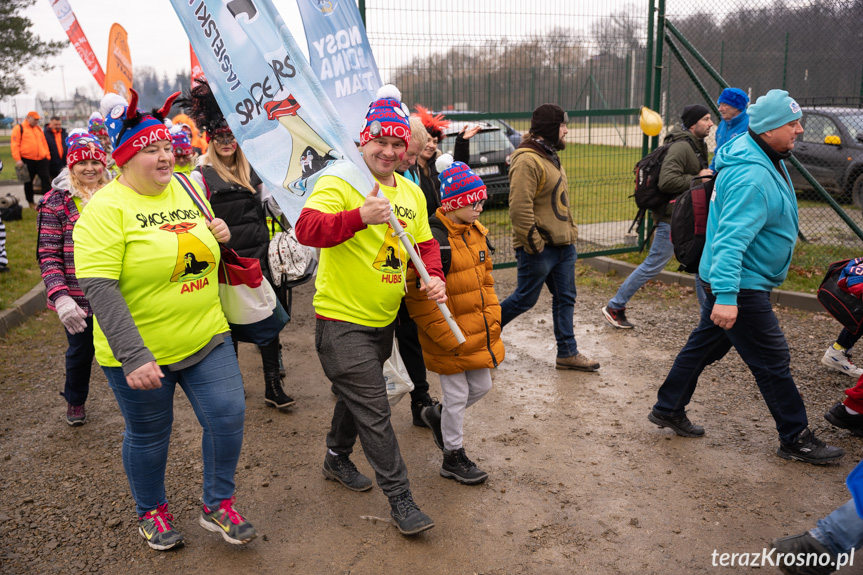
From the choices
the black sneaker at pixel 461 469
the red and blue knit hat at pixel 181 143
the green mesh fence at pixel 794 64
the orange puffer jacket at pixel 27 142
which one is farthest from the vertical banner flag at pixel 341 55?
the orange puffer jacket at pixel 27 142

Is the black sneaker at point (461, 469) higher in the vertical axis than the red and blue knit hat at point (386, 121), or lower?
lower

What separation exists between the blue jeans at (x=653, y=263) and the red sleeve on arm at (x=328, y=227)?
4.08m

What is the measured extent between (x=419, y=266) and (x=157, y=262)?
1.17 meters

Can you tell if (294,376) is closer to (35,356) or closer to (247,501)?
(247,501)

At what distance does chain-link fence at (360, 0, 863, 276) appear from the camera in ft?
23.8

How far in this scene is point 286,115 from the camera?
352 cm

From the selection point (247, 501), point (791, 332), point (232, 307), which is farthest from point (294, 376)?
point (791, 332)

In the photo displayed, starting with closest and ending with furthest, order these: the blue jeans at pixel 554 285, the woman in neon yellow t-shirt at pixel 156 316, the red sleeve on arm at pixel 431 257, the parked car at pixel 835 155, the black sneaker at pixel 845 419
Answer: the woman in neon yellow t-shirt at pixel 156 316
the red sleeve on arm at pixel 431 257
the black sneaker at pixel 845 419
the blue jeans at pixel 554 285
the parked car at pixel 835 155

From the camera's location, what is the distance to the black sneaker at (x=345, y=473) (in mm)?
3938

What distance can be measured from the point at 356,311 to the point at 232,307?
25.0 inches

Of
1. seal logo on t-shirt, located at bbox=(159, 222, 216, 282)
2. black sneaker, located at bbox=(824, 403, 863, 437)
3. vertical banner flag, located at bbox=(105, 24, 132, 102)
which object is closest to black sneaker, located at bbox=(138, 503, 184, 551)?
seal logo on t-shirt, located at bbox=(159, 222, 216, 282)

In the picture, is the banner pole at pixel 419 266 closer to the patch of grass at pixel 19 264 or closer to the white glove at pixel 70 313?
the white glove at pixel 70 313

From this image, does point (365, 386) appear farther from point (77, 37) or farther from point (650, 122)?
point (77, 37)

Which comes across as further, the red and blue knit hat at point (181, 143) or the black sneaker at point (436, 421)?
the red and blue knit hat at point (181, 143)
